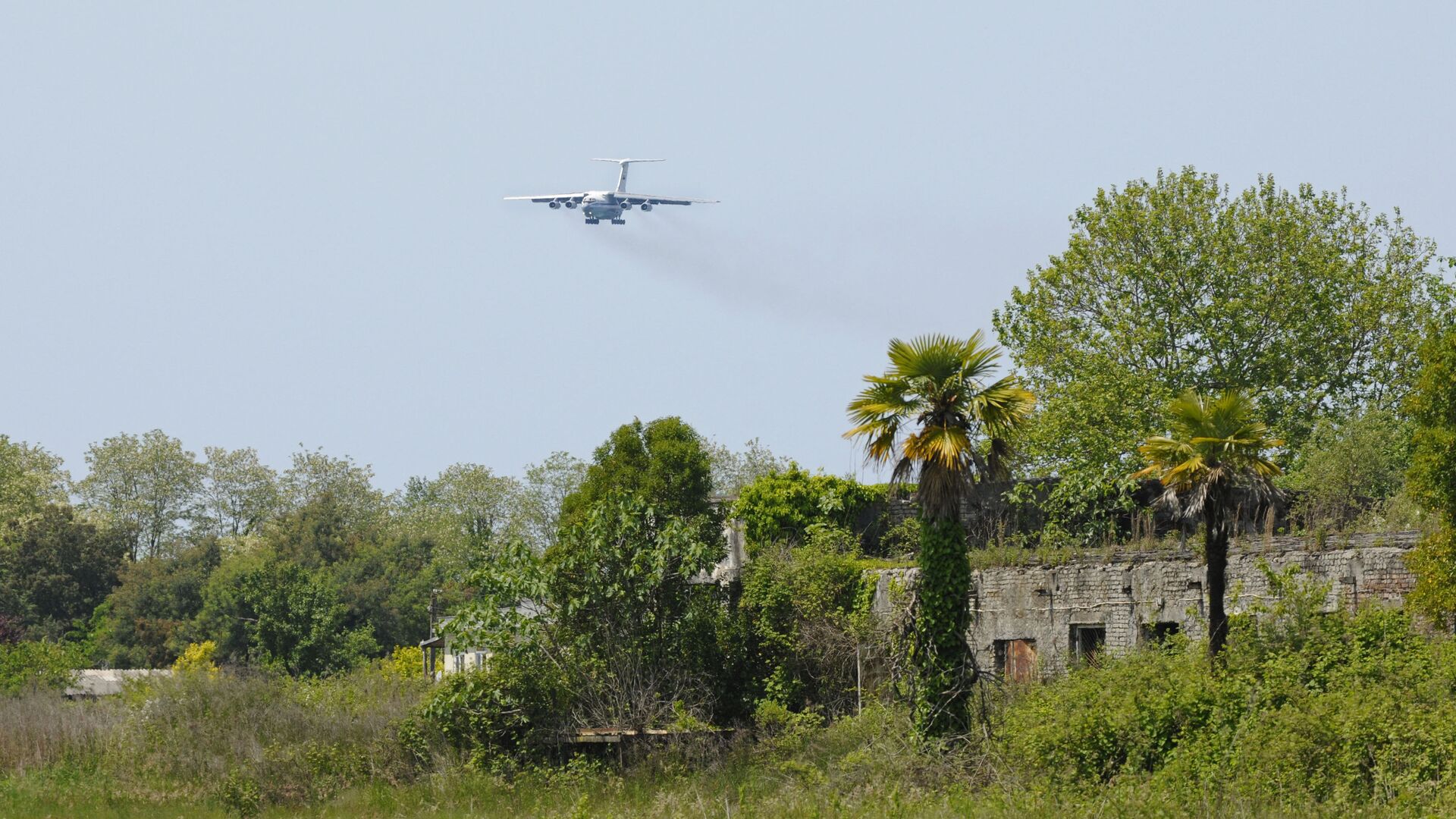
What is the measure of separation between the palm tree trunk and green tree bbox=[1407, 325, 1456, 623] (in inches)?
101

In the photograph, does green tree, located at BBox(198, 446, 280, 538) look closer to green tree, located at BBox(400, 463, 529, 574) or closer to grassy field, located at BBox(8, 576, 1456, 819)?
green tree, located at BBox(400, 463, 529, 574)

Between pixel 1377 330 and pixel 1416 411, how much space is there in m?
21.1

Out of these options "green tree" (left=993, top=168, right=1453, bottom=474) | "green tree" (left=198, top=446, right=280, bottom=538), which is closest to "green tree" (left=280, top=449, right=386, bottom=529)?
"green tree" (left=198, top=446, right=280, bottom=538)

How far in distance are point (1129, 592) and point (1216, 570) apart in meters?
3.99

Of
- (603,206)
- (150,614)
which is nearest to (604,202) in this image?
(603,206)

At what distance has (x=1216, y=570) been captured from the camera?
66.7 ft

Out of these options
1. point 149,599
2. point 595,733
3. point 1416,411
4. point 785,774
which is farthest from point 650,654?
point 149,599

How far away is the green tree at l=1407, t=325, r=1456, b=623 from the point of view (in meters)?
19.5

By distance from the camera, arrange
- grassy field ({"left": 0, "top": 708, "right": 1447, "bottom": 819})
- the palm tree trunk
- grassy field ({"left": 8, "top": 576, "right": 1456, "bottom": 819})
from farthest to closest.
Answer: the palm tree trunk < grassy field ({"left": 8, "top": 576, "right": 1456, "bottom": 819}) < grassy field ({"left": 0, "top": 708, "right": 1447, "bottom": 819})

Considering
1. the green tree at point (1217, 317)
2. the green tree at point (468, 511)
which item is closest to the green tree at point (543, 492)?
the green tree at point (468, 511)

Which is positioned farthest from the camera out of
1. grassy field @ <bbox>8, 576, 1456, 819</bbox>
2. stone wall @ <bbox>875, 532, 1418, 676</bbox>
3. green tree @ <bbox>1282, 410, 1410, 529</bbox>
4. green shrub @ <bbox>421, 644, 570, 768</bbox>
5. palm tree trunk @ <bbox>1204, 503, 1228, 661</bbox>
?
green shrub @ <bbox>421, 644, 570, 768</bbox>

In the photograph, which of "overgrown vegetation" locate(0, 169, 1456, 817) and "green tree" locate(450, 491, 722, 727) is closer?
"overgrown vegetation" locate(0, 169, 1456, 817)

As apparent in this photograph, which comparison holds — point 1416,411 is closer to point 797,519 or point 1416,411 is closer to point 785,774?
point 785,774

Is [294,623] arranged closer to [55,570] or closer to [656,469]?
[55,570]
